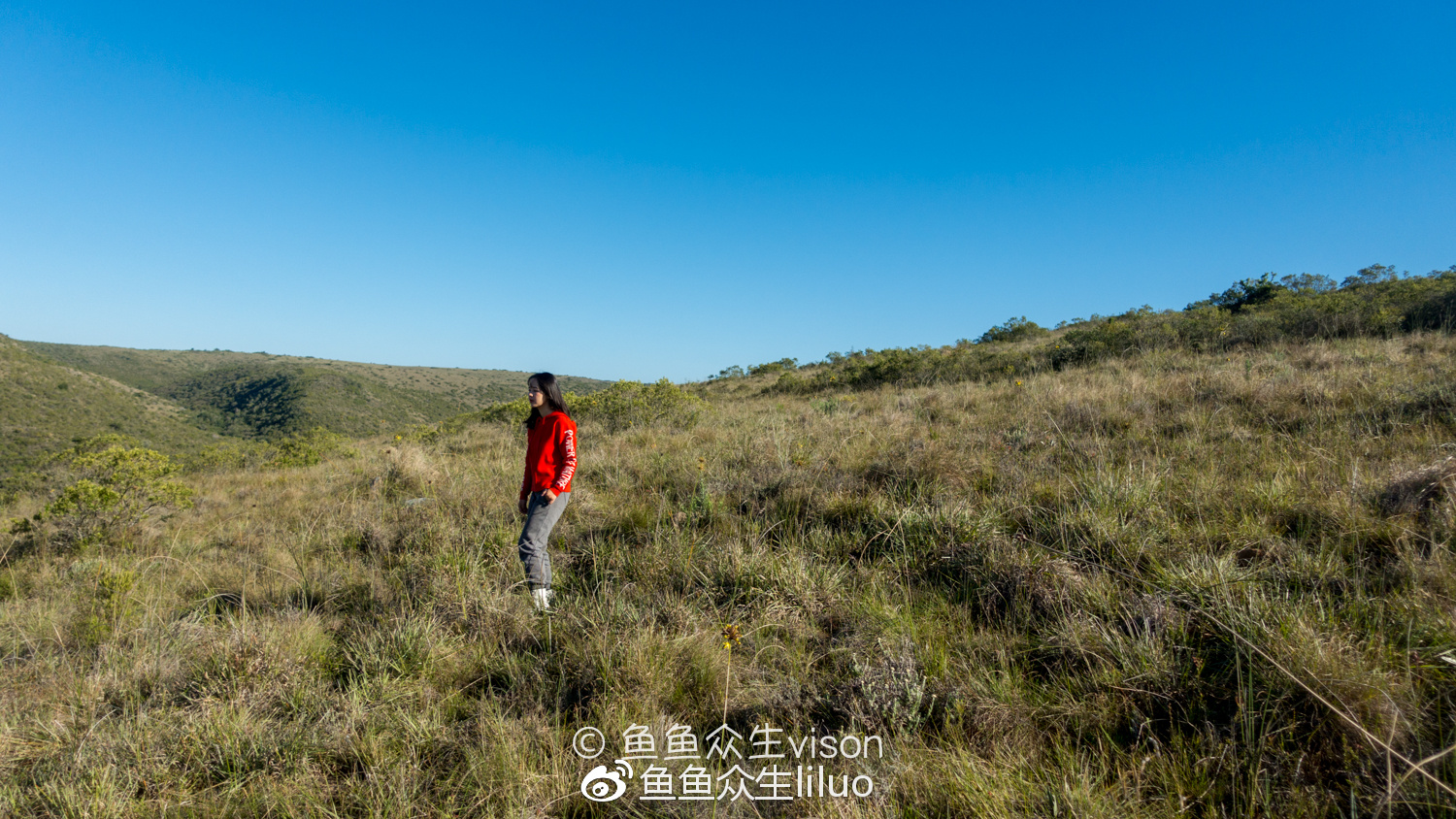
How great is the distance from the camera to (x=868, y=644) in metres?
2.73

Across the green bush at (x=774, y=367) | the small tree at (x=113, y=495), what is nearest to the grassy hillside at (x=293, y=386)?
the green bush at (x=774, y=367)

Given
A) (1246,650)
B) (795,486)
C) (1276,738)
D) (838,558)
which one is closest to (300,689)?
(838,558)

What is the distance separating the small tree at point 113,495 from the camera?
7.12m

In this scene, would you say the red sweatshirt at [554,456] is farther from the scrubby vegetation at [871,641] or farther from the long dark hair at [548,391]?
the scrubby vegetation at [871,641]

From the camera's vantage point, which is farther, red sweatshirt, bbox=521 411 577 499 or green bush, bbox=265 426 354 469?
green bush, bbox=265 426 354 469

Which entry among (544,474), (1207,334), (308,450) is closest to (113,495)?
(544,474)

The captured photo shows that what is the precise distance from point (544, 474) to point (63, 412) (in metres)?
78.1

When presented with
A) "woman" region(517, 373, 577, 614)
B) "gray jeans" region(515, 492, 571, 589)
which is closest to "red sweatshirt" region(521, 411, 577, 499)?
"woman" region(517, 373, 577, 614)

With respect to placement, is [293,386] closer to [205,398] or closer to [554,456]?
[205,398]

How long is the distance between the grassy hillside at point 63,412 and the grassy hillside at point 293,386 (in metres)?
7.51

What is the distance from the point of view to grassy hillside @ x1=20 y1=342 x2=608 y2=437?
70812mm

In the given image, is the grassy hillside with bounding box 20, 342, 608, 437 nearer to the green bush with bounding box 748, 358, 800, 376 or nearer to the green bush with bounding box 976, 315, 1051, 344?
the green bush with bounding box 748, 358, 800, 376

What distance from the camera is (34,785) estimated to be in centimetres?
214

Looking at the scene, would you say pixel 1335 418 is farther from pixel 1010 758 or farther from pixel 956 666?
pixel 1010 758
